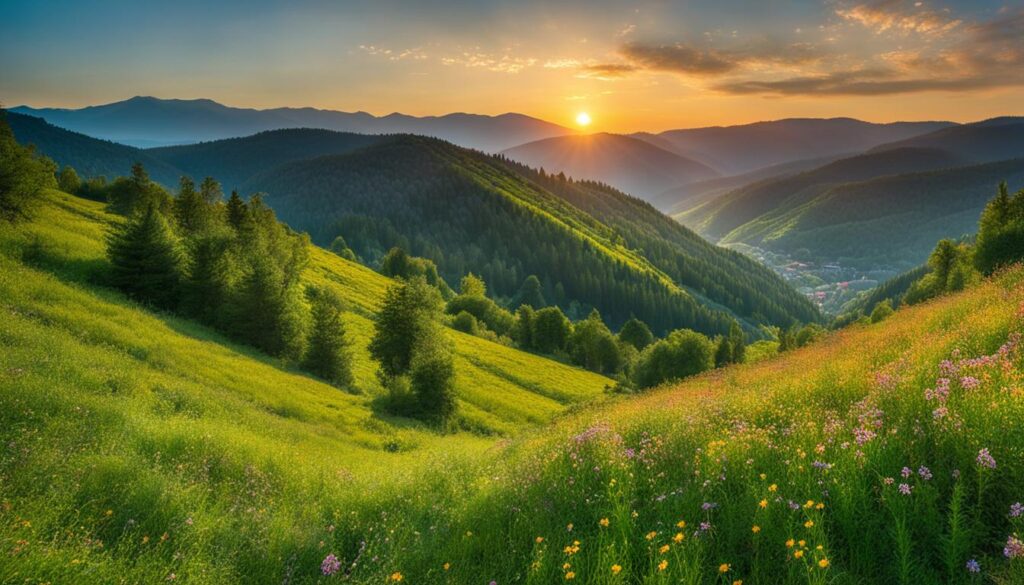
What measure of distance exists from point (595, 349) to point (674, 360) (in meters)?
22.6

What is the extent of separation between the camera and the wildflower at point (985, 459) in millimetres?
5055

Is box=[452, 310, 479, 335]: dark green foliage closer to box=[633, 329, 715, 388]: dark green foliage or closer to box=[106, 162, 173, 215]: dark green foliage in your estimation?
box=[633, 329, 715, 388]: dark green foliage

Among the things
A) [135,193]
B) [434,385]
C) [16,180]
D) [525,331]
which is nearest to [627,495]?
[434,385]

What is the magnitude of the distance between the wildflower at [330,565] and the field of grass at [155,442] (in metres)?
0.65

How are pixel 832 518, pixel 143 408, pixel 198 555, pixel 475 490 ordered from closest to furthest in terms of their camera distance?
1. pixel 832 518
2. pixel 198 555
3. pixel 475 490
4. pixel 143 408

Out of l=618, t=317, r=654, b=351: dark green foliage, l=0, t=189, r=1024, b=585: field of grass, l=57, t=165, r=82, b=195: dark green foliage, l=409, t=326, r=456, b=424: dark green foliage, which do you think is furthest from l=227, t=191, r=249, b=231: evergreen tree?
l=618, t=317, r=654, b=351: dark green foliage

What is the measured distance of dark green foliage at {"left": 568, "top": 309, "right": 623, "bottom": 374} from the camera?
333 feet

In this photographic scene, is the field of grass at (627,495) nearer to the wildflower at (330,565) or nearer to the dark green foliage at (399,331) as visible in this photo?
the wildflower at (330,565)

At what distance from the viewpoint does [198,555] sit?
6461 millimetres

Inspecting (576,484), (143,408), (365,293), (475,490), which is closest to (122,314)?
(143,408)

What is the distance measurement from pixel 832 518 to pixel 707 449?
81.2 inches

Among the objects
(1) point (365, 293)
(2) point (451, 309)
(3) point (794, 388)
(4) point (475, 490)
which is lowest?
(2) point (451, 309)

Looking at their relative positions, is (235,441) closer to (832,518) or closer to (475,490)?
(475,490)

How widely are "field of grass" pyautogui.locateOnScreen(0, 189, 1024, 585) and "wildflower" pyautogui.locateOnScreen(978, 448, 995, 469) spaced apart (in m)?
0.22
